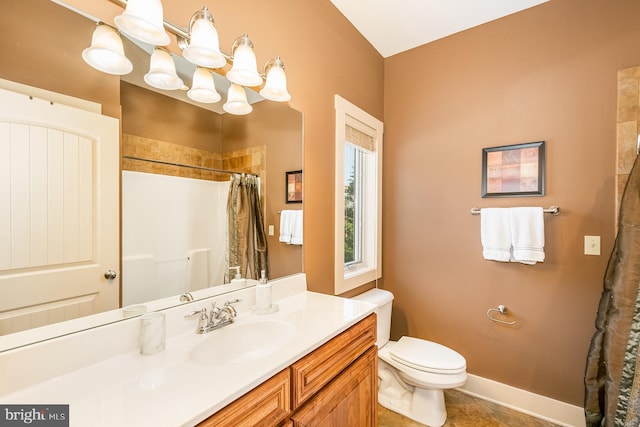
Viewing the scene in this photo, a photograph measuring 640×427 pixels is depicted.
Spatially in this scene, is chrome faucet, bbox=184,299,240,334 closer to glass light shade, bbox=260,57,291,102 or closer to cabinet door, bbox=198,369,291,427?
cabinet door, bbox=198,369,291,427

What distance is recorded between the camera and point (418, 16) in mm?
1948

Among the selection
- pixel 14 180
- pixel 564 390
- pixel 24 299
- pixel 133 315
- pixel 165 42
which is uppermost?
pixel 165 42

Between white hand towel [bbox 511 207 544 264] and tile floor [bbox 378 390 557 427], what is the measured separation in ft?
3.30

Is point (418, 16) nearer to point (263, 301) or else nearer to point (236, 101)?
point (236, 101)

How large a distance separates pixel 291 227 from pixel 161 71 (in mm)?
913

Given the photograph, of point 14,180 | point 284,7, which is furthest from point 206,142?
point 284,7

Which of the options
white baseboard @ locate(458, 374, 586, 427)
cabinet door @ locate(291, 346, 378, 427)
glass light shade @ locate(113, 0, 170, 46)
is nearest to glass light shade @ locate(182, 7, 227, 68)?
glass light shade @ locate(113, 0, 170, 46)

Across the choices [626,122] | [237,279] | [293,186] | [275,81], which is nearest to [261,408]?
[237,279]

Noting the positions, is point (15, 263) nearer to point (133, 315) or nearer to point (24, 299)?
point (24, 299)

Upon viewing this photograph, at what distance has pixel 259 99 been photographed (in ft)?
4.65

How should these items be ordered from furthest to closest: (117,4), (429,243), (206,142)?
(429,243), (206,142), (117,4)

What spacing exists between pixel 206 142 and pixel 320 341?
3.09ft

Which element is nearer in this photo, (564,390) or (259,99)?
(259,99)

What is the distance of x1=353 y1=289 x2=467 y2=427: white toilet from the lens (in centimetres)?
165
